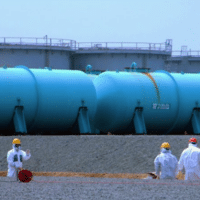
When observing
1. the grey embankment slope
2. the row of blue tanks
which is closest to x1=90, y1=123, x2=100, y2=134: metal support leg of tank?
the row of blue tanks

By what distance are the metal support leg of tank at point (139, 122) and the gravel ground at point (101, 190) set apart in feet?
33.6

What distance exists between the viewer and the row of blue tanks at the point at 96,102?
21141 mm

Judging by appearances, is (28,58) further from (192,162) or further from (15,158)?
(192,162)

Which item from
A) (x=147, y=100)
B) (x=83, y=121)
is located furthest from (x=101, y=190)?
(x=147, y=100)

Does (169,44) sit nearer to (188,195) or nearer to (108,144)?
(108,144)

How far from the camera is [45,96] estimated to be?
21484 millimetres

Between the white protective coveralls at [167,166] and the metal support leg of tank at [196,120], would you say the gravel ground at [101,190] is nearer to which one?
the white protective coveralls at [167,166]

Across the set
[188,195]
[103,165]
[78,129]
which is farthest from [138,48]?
[188,195]

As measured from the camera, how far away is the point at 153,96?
23.5m

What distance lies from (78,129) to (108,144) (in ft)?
13.2

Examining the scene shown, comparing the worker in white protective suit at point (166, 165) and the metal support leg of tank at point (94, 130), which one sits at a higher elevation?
the worker in white protective suit at point (166, 165)

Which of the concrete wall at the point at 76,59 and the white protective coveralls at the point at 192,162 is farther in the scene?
the concrete wall at the point at 76,59

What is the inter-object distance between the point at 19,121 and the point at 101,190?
10.4m

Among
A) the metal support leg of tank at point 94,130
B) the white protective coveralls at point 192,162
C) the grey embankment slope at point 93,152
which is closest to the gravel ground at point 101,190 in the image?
the white protective coveralls at point 192,162
